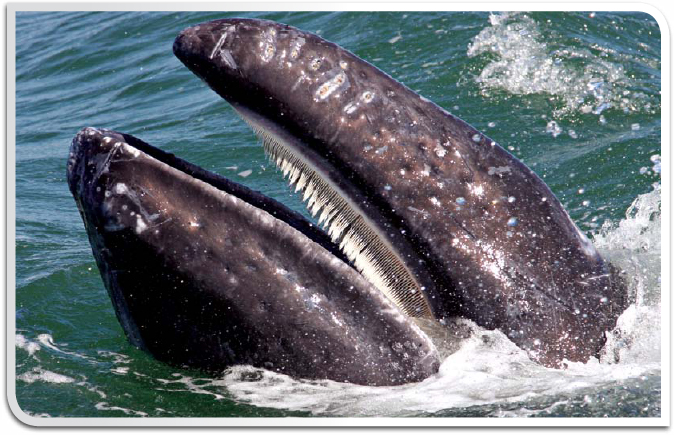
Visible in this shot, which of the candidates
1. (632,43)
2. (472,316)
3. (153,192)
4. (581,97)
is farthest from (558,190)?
(153,192)

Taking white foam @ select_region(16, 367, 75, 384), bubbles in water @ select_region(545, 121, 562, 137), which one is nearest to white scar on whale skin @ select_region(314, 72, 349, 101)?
white foam @ select_region(16, 367, 75, 384)

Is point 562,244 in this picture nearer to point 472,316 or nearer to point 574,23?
point 472,316

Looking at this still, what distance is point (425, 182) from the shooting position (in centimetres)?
465

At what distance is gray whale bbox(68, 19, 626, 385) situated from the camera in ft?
14.7

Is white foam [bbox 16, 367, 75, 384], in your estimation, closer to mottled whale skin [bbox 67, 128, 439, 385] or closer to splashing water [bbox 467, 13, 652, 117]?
mottled whale skin [bbox 67, 128, 439, 385]

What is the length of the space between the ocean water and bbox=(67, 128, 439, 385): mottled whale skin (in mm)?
179

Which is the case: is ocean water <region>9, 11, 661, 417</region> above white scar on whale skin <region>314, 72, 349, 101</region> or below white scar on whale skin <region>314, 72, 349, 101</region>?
below

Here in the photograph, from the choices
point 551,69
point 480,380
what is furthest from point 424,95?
point 480,380

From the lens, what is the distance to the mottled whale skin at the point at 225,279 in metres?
4.46

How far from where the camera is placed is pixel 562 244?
4.78 metres

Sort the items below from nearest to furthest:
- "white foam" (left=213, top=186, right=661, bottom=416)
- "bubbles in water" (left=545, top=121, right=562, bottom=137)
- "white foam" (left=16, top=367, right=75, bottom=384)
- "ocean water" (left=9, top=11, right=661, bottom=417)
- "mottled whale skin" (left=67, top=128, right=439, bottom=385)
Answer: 1. "mottled whale skin" (left=67, top=128, right=439, bottom=385)
2. "white foam" (left=213, top=186, right=661, bottom=416)
3. "ocean water" (left=9, top=11, right=661, bottom=417)
4. "white foam" (left=16, top=367, right=75, bottom=384)
5. "bubbles in water" (left=545, top=121, right=562, bottom=137)

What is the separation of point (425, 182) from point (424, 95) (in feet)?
22.6

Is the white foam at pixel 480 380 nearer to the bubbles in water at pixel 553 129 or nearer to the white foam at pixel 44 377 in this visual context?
the white foam at pixel 44 377

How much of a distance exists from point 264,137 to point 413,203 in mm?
857
